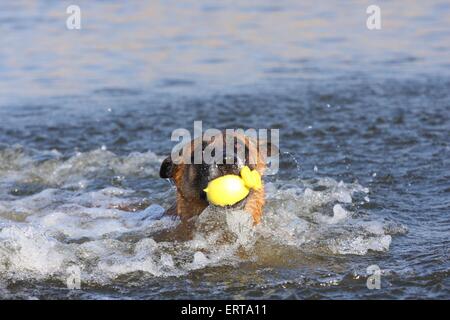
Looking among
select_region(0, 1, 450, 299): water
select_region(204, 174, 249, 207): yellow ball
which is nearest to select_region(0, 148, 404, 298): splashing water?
select_region(0, 1, 450, 299): water

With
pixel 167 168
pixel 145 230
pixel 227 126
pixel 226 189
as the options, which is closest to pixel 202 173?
pixel 226 189

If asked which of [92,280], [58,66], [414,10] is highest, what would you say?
[414,10]

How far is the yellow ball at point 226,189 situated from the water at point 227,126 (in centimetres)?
32

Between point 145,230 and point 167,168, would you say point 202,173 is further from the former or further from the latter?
point 145,230

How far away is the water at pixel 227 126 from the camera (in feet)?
Result: 18.6

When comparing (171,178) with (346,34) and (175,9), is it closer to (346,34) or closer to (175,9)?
(346,34)

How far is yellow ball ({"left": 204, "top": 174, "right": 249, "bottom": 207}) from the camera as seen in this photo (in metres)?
5.72

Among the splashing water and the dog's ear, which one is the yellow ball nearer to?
the splashing water

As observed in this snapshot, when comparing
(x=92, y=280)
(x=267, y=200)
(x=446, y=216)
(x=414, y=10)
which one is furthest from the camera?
(x=414, y=10)

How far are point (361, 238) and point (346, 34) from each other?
972 cm

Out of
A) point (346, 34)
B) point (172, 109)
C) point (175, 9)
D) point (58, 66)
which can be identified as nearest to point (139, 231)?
point (172, 109)

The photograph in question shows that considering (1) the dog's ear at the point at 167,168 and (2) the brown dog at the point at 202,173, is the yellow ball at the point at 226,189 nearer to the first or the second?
(2) the brown dog at the point at 202,173

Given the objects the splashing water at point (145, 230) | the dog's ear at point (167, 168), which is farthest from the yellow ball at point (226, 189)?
the dog's ear at point (167, 168)

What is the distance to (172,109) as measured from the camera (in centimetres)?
1124
